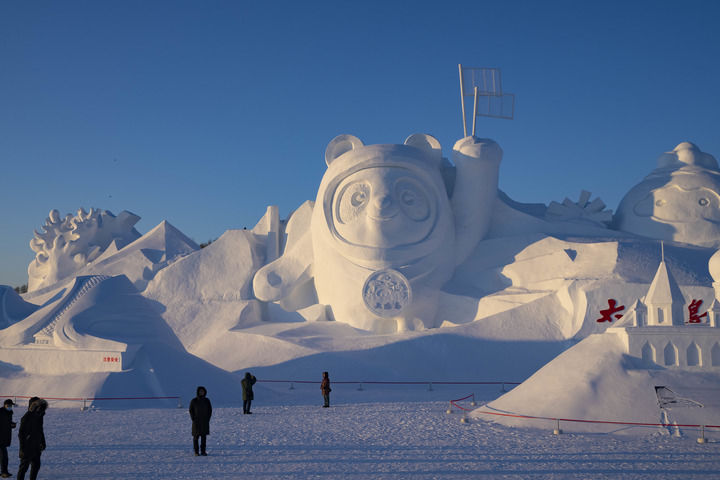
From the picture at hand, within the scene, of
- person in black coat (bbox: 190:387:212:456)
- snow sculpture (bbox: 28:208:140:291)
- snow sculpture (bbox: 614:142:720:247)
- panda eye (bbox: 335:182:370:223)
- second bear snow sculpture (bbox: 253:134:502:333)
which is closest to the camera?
person in black coat (bbox: 190:387:212:456)

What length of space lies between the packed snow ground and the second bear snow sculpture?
24.4ft

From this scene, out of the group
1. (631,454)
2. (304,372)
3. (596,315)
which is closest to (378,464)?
(631,454)

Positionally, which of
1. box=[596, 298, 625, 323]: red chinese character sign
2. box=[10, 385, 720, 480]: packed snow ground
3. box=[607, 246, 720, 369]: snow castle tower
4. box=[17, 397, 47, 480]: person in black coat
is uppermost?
box=[596, 298, 625, 323]: red chinese character sign

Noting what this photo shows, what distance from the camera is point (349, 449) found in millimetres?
8453

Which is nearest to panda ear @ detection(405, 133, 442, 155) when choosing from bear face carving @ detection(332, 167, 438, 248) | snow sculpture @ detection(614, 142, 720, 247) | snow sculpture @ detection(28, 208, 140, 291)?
bear face carving @ detection(332, 167, 438, 248)

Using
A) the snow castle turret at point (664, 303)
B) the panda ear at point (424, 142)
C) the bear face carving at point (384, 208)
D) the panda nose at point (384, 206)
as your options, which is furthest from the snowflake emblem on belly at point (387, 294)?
the snow castle turret at point (664, 303)

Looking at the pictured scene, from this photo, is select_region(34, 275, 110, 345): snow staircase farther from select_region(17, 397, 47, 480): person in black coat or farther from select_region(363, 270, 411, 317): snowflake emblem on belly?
select_region(17, 397, 47, 480): person in black coat

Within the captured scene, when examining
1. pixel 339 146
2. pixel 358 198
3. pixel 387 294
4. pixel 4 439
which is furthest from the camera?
pixel 339 146

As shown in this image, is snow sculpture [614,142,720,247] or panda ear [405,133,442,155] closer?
snow sculpture [614,142,720,247]

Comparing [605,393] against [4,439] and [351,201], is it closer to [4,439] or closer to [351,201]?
[4,439]

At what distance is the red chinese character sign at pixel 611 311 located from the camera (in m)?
17.0

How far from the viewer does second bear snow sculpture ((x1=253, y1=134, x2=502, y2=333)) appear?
63.1 ft

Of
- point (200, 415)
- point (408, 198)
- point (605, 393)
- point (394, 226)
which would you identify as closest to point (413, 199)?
point (408, 198)

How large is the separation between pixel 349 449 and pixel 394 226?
442 inches
